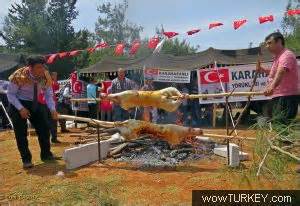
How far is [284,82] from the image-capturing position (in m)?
6.57

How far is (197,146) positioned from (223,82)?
7005 millimetres

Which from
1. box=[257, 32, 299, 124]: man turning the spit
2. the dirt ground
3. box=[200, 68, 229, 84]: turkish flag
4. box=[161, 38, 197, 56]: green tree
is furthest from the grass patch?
box=[161, 38, 197, 56]: green tree

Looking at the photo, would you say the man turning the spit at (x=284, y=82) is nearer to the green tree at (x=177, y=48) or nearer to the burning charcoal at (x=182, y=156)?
the burning charcoal at (x=182, y=156)

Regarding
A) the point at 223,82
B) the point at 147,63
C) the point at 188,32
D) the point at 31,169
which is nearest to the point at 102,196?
the point at 31,169

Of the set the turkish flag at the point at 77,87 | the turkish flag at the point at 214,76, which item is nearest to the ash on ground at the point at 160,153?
the turkish flag at the point at 214,76

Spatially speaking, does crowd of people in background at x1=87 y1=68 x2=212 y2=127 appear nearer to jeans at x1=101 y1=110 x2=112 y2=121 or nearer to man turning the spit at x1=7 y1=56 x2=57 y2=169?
jeans at x1=101 y1=110 x2=112 y2=121

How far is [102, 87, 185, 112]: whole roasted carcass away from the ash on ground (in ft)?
3.04

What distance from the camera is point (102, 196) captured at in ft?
17.6

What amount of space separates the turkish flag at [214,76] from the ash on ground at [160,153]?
21.8 ft

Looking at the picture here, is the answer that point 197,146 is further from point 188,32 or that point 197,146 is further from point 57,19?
point 57,19

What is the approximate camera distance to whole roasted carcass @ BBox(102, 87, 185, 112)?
7324mm

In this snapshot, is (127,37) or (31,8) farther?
(31,8)

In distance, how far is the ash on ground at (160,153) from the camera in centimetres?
759

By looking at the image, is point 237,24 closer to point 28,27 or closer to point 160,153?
point 160,153
